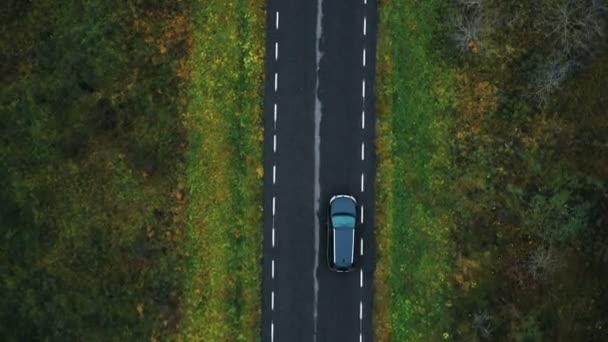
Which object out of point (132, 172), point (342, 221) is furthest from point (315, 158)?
point (132, 172)

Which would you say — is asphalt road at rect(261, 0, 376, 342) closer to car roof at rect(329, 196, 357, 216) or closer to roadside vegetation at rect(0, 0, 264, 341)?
car roof at rect(329, 196, 357, 216)

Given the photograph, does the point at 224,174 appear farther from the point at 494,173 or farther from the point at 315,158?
the point at 494,173

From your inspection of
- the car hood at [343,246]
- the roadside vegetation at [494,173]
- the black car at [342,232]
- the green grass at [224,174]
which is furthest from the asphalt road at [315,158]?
the car hood at [343,246]

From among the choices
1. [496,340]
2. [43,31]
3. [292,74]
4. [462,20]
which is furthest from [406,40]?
[43,31]

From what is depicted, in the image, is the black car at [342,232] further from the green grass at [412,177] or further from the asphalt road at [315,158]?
the green grass at [412,177]

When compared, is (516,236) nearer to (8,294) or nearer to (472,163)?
(472,163)

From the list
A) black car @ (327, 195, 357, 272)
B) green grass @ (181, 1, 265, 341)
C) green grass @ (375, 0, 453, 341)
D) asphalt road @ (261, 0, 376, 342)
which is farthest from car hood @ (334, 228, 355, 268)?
green grass @ (181, 1, 265, 341)
